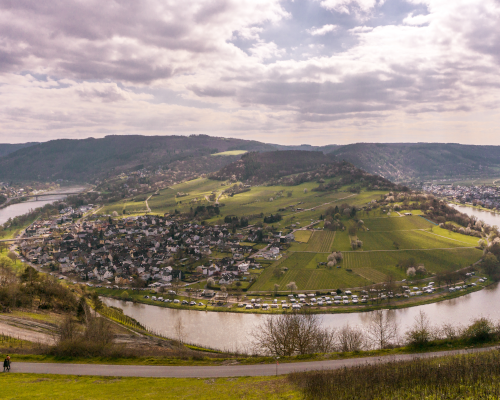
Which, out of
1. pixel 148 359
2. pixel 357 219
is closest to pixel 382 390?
pixel 148 359

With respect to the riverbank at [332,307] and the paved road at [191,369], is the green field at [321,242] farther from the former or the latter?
the paved road at [191,369]

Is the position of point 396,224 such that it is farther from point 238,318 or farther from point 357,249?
point 238,318

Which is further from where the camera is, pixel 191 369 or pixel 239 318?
pixel 239 318

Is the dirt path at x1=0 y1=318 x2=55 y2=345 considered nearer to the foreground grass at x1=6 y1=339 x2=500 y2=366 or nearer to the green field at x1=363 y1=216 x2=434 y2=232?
the foreground grass at x1=6 y1=339 x2=500 y2=366

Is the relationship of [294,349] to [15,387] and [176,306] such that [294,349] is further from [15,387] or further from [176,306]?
[176,306]

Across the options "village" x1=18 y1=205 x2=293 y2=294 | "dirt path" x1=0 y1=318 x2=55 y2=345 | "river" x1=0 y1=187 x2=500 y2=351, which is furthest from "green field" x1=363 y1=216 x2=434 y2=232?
"dirt path" x1=0 y1=318 x2=55 y2=345

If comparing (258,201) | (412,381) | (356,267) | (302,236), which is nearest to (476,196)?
(258,201)
